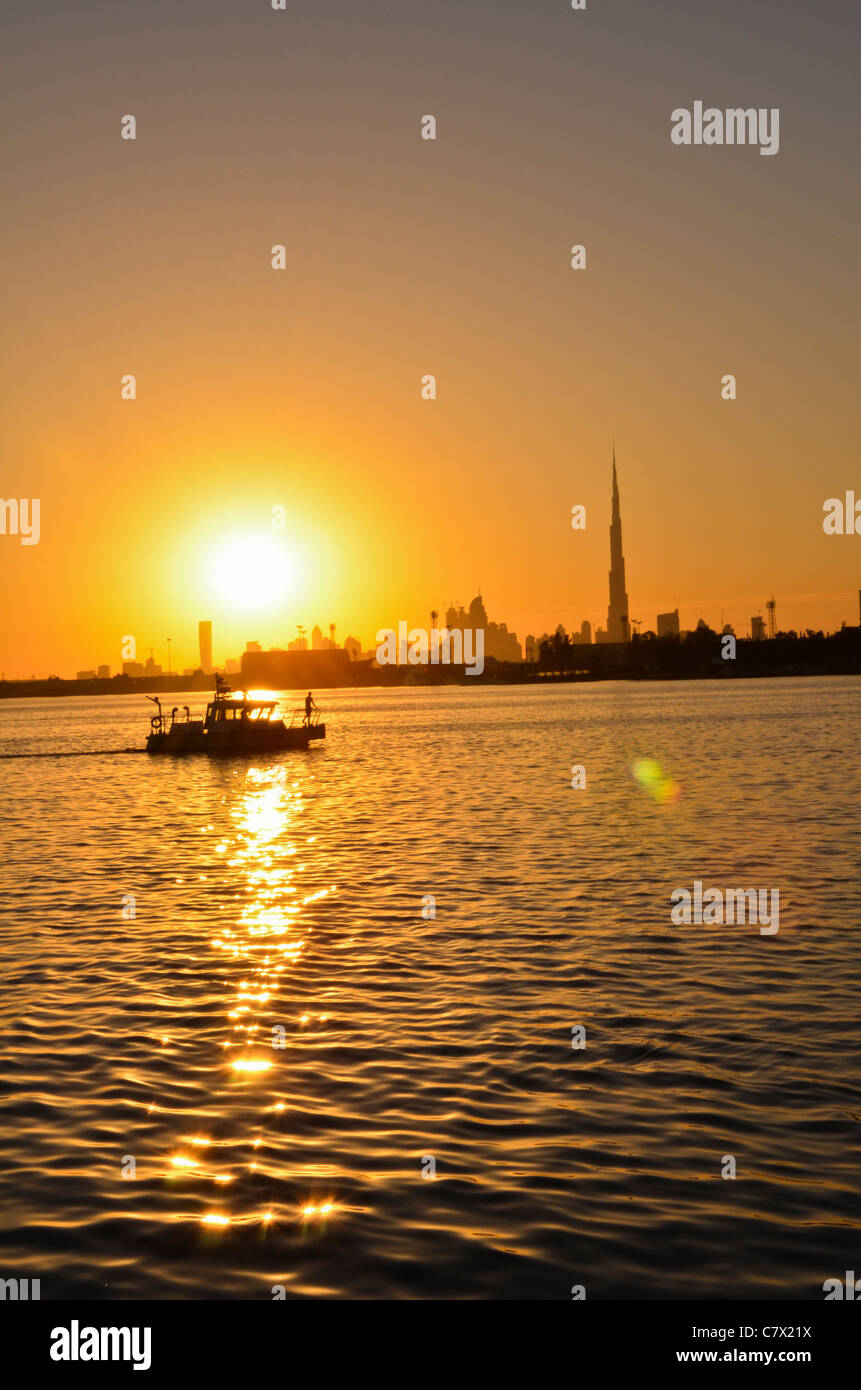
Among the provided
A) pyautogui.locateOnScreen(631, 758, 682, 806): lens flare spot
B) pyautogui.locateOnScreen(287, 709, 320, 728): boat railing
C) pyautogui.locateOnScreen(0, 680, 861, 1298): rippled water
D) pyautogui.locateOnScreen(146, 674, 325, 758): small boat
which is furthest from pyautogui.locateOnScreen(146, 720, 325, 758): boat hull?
pyautogui.locateOnScreen(0, 680, 861, 1298): rippled water

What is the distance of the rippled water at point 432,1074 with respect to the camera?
27.9 feet

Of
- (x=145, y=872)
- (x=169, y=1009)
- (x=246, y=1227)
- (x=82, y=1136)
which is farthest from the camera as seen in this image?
(x=145, y=872)

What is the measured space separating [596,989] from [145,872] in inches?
624

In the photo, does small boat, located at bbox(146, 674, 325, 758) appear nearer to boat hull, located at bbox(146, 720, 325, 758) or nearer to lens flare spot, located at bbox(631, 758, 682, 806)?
boat hull, located at bbox(146, 720, 325, 758)

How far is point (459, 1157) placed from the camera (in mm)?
10109

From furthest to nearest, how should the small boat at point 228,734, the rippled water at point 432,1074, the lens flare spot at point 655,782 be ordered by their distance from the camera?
the small boat at point 228,734, the lens flare spot at point 655,782, the rippled water at point 432,1074

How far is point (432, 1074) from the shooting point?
40.7 ft

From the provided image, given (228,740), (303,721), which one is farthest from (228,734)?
(303,721)

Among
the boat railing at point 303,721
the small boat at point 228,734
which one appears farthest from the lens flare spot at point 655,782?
the boat railing at point 303,721

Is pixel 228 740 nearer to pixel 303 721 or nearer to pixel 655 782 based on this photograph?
pixel 303 721

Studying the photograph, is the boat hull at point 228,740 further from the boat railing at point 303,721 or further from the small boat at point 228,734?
the boat railing at point 303,721
